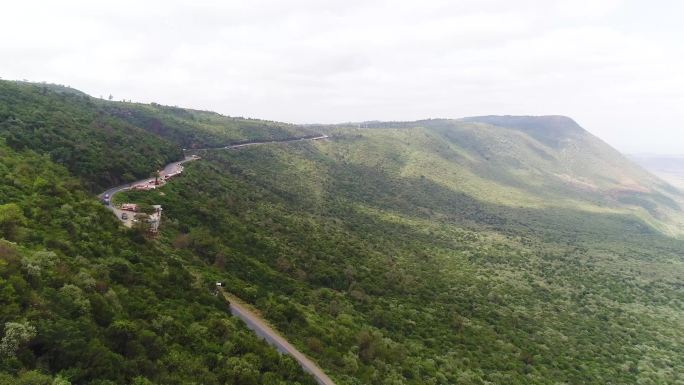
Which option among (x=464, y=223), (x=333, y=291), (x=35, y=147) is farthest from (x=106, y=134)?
(x=464, y=223)

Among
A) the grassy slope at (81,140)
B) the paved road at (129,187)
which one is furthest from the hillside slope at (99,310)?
the grassy slope at (81,140)

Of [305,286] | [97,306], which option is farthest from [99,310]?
[305,286]

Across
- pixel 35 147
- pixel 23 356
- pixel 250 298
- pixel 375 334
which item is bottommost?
pixel 375 334

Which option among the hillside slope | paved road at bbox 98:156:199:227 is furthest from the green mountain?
paved road at bbox 98:156:199:227

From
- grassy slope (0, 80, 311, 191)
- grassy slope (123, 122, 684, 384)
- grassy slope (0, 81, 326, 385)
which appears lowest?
grassy slope (123, 122, 684, 384)

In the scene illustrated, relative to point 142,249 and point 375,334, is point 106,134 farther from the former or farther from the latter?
point 375,334

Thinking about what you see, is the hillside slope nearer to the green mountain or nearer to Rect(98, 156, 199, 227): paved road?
the green mountain
